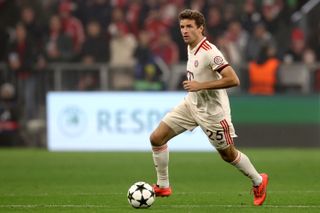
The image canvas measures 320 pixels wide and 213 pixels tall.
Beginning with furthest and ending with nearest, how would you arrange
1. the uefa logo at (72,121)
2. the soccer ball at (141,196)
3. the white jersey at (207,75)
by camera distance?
the uefa logo at (72,121) < the white jersey at (207,75) < the soccer ball at (141,196)

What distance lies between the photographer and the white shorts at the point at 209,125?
10328 mm

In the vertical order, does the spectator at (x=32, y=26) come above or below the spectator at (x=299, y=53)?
above

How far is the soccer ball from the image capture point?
991 cm

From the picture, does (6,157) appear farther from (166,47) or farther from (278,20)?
(278,20)

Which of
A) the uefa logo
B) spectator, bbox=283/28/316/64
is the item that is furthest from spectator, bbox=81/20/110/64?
spectator, bbox=283/28/316/64

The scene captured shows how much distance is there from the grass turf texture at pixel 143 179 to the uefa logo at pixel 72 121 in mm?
534

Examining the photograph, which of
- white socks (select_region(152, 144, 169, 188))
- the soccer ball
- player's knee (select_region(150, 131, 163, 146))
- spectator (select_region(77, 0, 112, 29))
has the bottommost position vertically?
the soccer ball

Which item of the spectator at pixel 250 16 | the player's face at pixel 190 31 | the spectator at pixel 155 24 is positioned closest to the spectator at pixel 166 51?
the spectator at pixel 155 24

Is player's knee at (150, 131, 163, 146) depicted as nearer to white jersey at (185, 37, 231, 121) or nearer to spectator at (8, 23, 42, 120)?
white jersey at (185, 37, 231, 121)

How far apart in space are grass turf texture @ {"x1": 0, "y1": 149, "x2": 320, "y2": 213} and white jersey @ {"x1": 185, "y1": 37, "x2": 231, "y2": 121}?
1072 millimetres

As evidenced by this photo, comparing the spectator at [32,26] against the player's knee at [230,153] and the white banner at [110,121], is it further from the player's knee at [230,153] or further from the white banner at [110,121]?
the player's knee at [230,153]

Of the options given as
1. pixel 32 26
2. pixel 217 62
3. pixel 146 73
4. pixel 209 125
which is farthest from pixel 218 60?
pixel 32 26

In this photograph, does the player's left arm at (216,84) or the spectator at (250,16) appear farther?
the spectator at (250,16)

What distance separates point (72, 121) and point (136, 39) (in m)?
2.95
